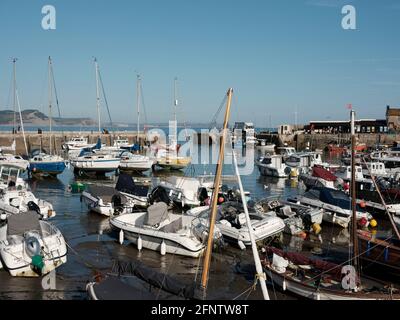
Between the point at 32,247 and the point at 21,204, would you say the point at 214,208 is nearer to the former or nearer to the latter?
the point at 32,247

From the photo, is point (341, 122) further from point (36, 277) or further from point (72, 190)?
point (36, 277)

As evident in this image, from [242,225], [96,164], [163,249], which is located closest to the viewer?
[163,249]

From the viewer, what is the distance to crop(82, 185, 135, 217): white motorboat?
2614 centimetres

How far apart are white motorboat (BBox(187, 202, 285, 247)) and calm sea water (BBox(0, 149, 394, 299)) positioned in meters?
0.65

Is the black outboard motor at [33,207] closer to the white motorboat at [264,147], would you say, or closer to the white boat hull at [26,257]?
the white boat hull at [26,257]

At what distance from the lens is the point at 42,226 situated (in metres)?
18.9

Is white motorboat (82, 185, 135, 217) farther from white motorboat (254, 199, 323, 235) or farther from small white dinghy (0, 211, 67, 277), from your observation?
small white dinghy (0, 211, 67, 277)

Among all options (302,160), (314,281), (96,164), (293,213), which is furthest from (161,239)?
(302,160)

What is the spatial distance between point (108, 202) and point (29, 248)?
1007 cm

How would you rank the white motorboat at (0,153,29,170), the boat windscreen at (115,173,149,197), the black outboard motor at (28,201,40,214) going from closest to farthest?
1. the black outboard motor at (28,201,40,214)
2. the boat windscreen at (115,173,149,197)
3. the white motorboat at (0,153,29,170)

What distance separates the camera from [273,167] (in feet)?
155

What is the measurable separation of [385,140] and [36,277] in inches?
2855

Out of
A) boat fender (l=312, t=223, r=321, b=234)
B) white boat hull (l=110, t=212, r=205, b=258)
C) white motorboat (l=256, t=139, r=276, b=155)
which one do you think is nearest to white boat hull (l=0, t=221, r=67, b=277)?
white boat hull (l=110, t=212, r=205, b=258)

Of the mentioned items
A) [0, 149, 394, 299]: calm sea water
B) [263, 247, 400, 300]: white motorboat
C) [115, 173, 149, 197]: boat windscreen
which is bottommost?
[0, 149, 394, 299]: calm sea water
